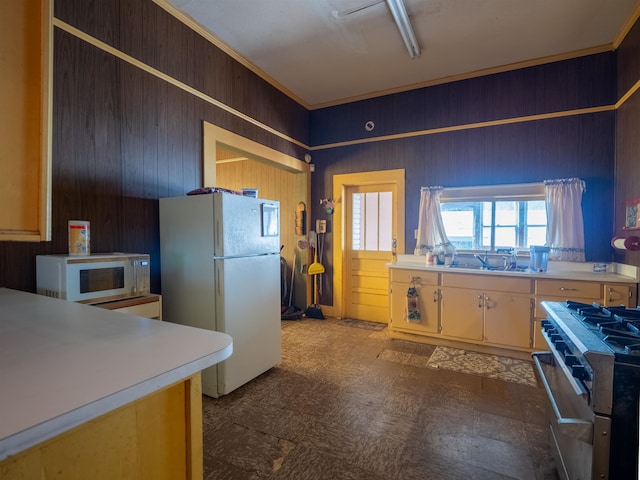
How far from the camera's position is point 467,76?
146 inches

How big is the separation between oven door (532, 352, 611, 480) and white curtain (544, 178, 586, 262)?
84.6 inches

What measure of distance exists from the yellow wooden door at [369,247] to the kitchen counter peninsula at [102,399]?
3.61 m

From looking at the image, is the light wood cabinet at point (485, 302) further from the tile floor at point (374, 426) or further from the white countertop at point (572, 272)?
the tile floor at point (374, 426)

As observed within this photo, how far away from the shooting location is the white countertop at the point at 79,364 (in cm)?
55

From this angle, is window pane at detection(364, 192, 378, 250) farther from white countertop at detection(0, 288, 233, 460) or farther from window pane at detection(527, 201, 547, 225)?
white countertop at detection(0, 288, 233, 460)

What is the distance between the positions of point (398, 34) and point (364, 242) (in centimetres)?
251

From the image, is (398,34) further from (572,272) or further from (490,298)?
(572,272)

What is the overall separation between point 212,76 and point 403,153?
242 centimetres

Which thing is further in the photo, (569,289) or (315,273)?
(315,273)

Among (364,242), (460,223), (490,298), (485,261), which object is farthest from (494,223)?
(364,242)

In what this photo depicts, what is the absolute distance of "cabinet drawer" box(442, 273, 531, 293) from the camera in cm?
308

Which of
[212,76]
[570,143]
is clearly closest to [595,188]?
[570,143]

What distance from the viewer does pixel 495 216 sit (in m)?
3.65

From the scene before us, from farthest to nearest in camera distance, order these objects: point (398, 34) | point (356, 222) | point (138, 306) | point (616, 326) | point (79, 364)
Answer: point (356, 222), point (398, 34), point (138, 306), point (616, 326), point (79, 364)
